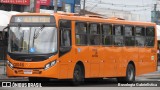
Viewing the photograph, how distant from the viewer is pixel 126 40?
25359mm

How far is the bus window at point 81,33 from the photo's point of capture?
21.6 m

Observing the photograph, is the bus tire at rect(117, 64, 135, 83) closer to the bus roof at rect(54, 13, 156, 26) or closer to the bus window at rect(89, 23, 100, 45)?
the bus roof at rect(54, 13, 156, 26)

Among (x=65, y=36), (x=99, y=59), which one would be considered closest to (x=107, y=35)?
(x=99, y=59)

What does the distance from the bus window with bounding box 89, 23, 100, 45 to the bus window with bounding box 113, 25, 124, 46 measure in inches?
60.6

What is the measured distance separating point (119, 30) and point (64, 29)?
478 centimetres

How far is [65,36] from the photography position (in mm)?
20812

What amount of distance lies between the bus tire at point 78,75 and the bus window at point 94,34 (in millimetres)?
1446

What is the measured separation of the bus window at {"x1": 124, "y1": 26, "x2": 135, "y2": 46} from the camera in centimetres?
2539

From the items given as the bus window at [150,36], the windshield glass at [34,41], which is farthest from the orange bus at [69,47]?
the bus window at [150,36]

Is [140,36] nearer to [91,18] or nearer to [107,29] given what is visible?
[107,29]

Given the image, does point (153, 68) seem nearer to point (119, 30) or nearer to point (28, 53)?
point (119, 30)

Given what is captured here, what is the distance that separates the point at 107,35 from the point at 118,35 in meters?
1.06

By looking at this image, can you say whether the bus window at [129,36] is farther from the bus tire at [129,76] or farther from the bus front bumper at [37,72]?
the bus front bumper at [37,72]

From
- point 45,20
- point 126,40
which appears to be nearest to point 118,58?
point 126,40
